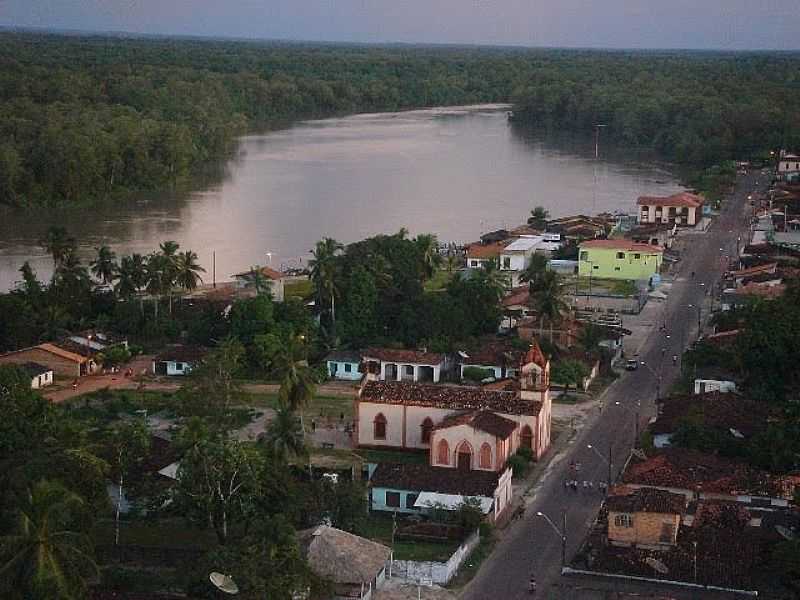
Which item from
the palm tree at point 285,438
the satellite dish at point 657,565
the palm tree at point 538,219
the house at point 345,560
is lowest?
the palm tree at point 538,219

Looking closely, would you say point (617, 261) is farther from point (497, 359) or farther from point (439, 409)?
point (439, 409)

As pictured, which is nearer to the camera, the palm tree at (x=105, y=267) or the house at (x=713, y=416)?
the house at (x=713, y=416)

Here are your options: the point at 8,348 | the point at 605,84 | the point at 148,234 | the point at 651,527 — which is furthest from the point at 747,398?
the point at 605,84

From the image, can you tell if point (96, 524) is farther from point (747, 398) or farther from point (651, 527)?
point (747, 398)

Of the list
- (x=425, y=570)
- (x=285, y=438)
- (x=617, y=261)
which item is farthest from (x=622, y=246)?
(x=425, y=570)

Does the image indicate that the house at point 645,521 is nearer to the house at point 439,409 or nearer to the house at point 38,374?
the house at point 439,409

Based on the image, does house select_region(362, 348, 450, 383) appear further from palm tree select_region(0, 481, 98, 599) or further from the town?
palm tree select_region(0, 481, 98, 599)

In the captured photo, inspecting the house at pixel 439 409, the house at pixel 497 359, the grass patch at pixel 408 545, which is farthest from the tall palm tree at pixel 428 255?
the grass patch at pixel 408 545

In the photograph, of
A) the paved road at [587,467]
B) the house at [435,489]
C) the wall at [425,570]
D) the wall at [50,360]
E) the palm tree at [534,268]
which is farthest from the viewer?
the palm tree at [534,268]
